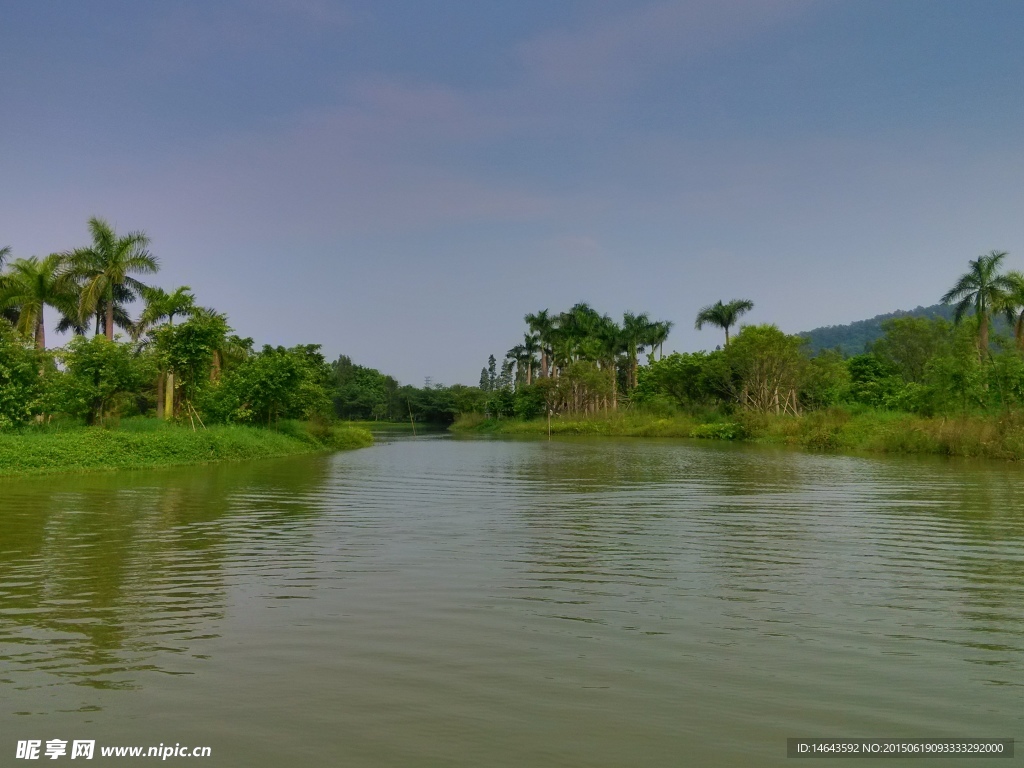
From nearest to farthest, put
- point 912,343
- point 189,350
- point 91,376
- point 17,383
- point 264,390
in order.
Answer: point 17,383, point 91,376, point 189,350, point 264,390, point 912,343

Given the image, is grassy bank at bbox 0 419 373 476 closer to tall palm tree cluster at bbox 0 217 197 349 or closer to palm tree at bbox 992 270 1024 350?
tall palm tree cluster at bbox 0 217 197 349

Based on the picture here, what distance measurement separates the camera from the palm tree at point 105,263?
131 ft

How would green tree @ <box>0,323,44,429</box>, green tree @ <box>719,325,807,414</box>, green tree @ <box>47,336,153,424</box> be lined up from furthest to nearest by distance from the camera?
green tree @ <box>719,325,807,414</box> → green tree @ <box>47,336,153,424</box> → green tree @ <box>0,323,44,429</box>

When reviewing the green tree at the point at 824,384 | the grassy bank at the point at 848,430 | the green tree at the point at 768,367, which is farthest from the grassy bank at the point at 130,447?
the green tree at the point at 824,384

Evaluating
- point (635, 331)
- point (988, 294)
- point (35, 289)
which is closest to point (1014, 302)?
point (988, 294)

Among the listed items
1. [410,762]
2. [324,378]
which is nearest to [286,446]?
[324,378]

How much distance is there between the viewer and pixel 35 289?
38656 millimetres

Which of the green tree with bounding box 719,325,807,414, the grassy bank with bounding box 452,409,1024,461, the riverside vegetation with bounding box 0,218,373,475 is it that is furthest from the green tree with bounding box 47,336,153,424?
the green tree with bounding box 719,325,807,414

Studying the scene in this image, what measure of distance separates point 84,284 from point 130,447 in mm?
17257

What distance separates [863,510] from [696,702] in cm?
1331

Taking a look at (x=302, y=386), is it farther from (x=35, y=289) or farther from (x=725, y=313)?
(x=725, y=313)

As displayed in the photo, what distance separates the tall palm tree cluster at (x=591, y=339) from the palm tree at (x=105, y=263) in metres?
53.3

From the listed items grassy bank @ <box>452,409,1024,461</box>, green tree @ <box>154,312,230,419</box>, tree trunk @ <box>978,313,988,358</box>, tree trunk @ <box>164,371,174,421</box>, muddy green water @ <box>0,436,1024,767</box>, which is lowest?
muddy green water @ <box>0,436,1024,767</box>

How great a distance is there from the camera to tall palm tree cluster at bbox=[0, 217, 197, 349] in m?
38.7
